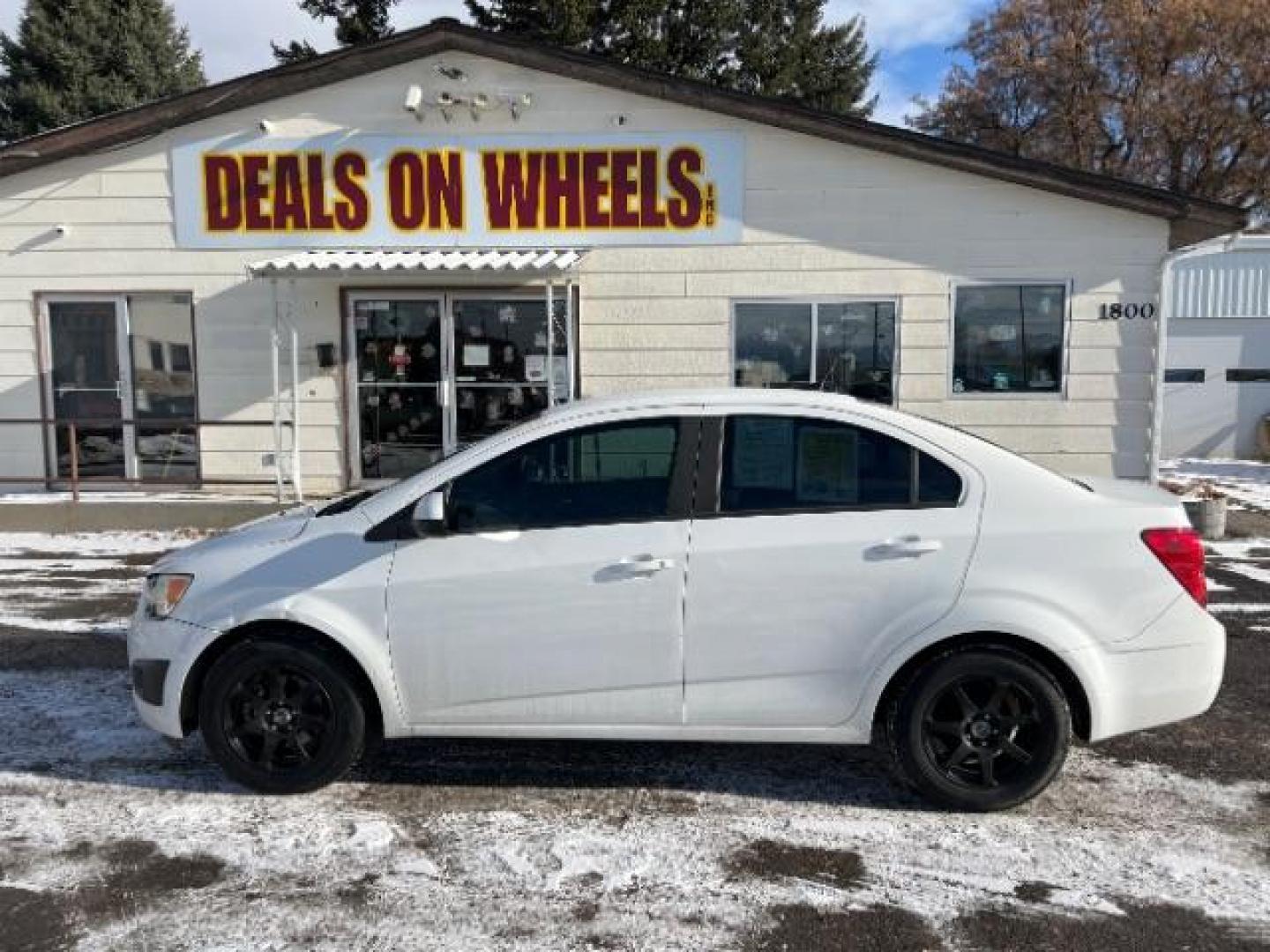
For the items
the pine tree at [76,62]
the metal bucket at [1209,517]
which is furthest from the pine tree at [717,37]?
the metal bucket at [1209,517]

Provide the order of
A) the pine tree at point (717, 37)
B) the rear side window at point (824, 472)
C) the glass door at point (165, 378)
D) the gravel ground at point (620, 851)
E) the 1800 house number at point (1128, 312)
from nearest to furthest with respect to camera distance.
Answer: the gravel ground at point (620, 851) → the rear side window at point (824, 472) → the 1800 house number at point (1128, 312) → the glass door at point (165, 378) → the pine tree at point (717, 37)

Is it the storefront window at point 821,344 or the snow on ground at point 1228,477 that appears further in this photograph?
the snow on ground at point 1228,477

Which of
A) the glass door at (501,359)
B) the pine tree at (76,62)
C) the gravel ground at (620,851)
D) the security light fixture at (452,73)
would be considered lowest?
the gravel ground at (620,851)

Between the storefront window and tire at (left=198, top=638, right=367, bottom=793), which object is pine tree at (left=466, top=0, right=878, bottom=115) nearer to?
the storefront window

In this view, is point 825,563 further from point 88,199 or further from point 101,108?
point 101,108

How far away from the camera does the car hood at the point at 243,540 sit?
12.7 ft

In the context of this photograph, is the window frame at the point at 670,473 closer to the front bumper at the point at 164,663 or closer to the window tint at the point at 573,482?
the window tint at the point at 573,482

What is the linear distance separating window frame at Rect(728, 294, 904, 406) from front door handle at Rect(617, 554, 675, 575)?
6814mm

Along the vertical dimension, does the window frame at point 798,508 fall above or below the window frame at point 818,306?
below

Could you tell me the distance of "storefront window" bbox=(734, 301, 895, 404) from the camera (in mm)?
10234

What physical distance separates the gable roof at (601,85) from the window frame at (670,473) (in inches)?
274

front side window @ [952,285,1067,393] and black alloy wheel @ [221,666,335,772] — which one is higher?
front side window @ [952,285,1067,393]

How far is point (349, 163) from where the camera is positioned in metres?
10.3

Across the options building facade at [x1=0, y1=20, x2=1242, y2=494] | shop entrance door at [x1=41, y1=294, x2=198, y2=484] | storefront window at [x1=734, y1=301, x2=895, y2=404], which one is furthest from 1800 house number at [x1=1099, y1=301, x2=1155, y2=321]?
shop entrance door at [x1=41, y1=294, x2=198, y2=484]
